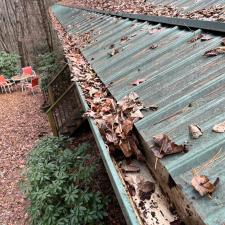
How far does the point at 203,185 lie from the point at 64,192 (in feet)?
12.2

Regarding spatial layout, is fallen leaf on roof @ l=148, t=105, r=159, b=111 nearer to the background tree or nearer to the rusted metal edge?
the rusted metal edge

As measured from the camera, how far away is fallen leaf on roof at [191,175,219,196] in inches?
62.1

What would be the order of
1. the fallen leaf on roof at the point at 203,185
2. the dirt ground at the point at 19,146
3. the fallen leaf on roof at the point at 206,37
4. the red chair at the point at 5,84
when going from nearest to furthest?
1. the fallen leaf on roof at the point at 203,185
2. the fallen leaf on roof at the point at 206,37
3. the dirt ground at the point at 19,146
4. the red chair at the point at 5,84

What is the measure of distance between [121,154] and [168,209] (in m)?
0.60

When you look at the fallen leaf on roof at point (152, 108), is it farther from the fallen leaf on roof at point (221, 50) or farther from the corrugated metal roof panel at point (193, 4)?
the corrugated metal roof panel at point (193, 4)

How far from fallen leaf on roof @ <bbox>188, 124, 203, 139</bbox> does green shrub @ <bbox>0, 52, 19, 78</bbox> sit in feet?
54.2

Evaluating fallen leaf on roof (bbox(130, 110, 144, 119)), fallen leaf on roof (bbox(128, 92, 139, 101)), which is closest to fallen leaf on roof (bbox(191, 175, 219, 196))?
fallen leaf on roof (bbox(130, 110, 144, 119))

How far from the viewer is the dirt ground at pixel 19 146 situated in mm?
5863

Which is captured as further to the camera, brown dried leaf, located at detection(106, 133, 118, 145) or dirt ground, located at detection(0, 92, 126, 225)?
dirt ground, located at detection(0, 92, 126, 225)

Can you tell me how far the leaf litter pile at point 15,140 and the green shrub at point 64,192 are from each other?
224 centimetres

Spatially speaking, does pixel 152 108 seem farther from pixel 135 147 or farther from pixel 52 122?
pixel 52 122

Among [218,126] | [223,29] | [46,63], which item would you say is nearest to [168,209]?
[218,126]

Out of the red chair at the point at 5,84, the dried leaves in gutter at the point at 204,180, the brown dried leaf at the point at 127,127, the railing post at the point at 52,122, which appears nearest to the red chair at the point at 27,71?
the red chair at the point at 5,84

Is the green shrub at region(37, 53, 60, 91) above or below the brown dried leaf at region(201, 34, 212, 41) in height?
below
